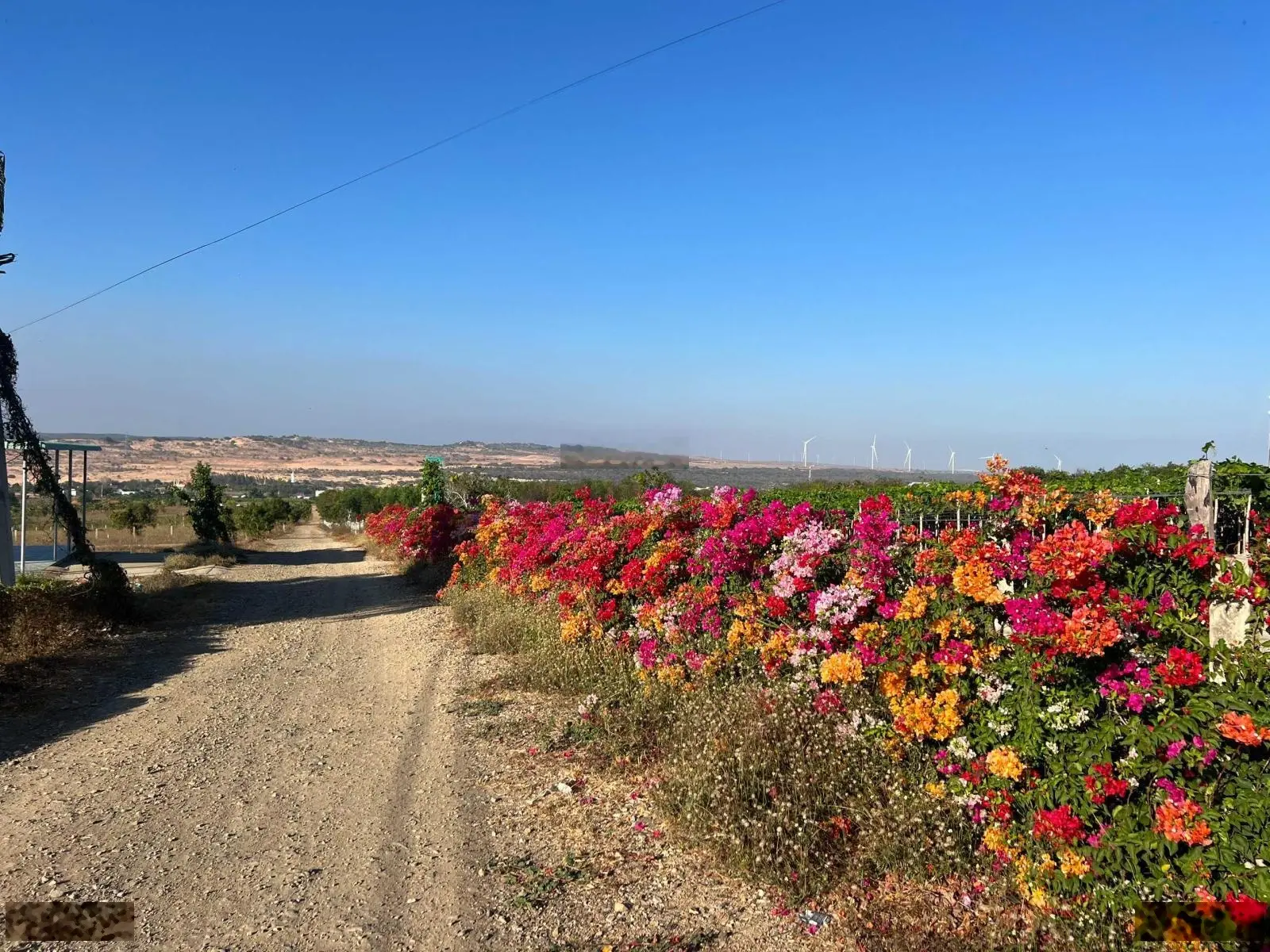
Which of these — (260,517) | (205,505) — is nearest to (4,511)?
(205,505)

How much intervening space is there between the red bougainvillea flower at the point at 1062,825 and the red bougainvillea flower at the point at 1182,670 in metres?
0.63

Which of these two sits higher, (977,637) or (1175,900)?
(977,637)

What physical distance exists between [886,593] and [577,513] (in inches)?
294

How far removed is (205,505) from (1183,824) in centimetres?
3440

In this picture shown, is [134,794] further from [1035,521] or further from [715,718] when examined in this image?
[1035,521]

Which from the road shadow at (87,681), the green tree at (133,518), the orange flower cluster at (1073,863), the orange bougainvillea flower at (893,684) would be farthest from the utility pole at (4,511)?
the green tree at (133,518)

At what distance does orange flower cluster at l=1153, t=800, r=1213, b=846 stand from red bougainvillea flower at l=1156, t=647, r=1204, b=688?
414mm

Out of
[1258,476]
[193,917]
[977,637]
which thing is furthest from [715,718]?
[1258,476]

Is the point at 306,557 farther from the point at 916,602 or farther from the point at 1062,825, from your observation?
the point at 1062,825

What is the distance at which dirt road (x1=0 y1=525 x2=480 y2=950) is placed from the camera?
12.0ft

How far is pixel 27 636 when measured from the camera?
27.7 feet

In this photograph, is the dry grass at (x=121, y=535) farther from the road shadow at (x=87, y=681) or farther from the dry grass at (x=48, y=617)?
the road shadow at (x=87, y=681)

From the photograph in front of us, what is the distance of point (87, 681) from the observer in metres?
7.97

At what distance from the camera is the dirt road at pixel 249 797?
3664 millimetres
